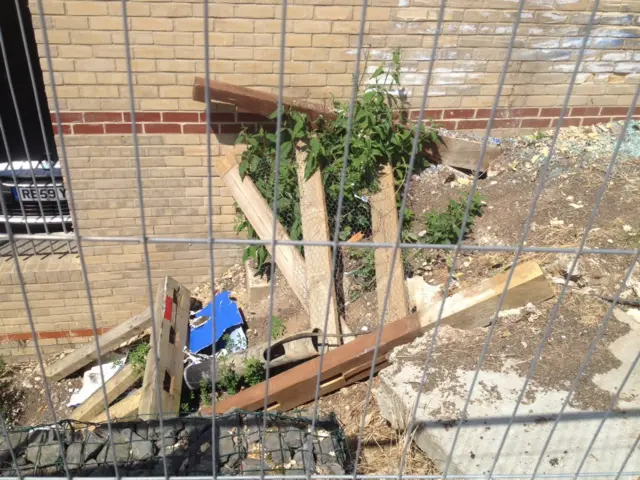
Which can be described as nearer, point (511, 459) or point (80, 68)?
point (511, 459)

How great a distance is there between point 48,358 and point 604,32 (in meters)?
5.90

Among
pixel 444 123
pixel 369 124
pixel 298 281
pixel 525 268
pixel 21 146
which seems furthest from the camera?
pixel 21 146

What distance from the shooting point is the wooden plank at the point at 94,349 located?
486cm

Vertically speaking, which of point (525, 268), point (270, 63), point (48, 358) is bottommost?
point (48, 358)

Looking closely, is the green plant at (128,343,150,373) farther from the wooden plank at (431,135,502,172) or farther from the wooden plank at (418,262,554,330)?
the wooden plank at (431,135,502,172)

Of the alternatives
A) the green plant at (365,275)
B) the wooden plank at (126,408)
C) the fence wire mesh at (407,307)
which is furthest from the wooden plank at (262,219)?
the wooden plank at (126,408)

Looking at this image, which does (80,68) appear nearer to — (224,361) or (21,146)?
(21,146)

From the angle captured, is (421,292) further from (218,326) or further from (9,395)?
(9,395)

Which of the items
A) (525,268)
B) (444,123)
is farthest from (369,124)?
(525,268)

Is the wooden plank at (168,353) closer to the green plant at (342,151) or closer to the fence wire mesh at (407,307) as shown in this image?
the fence wire mesh at (407,307)

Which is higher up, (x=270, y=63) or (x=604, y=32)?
(x=604, y=32)

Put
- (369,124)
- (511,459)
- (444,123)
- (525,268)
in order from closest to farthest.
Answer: (511,459)
(525,268)
(369,124)
(444,123)

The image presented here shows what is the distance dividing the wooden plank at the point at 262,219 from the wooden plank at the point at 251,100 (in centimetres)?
52

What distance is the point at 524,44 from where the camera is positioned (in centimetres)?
452
